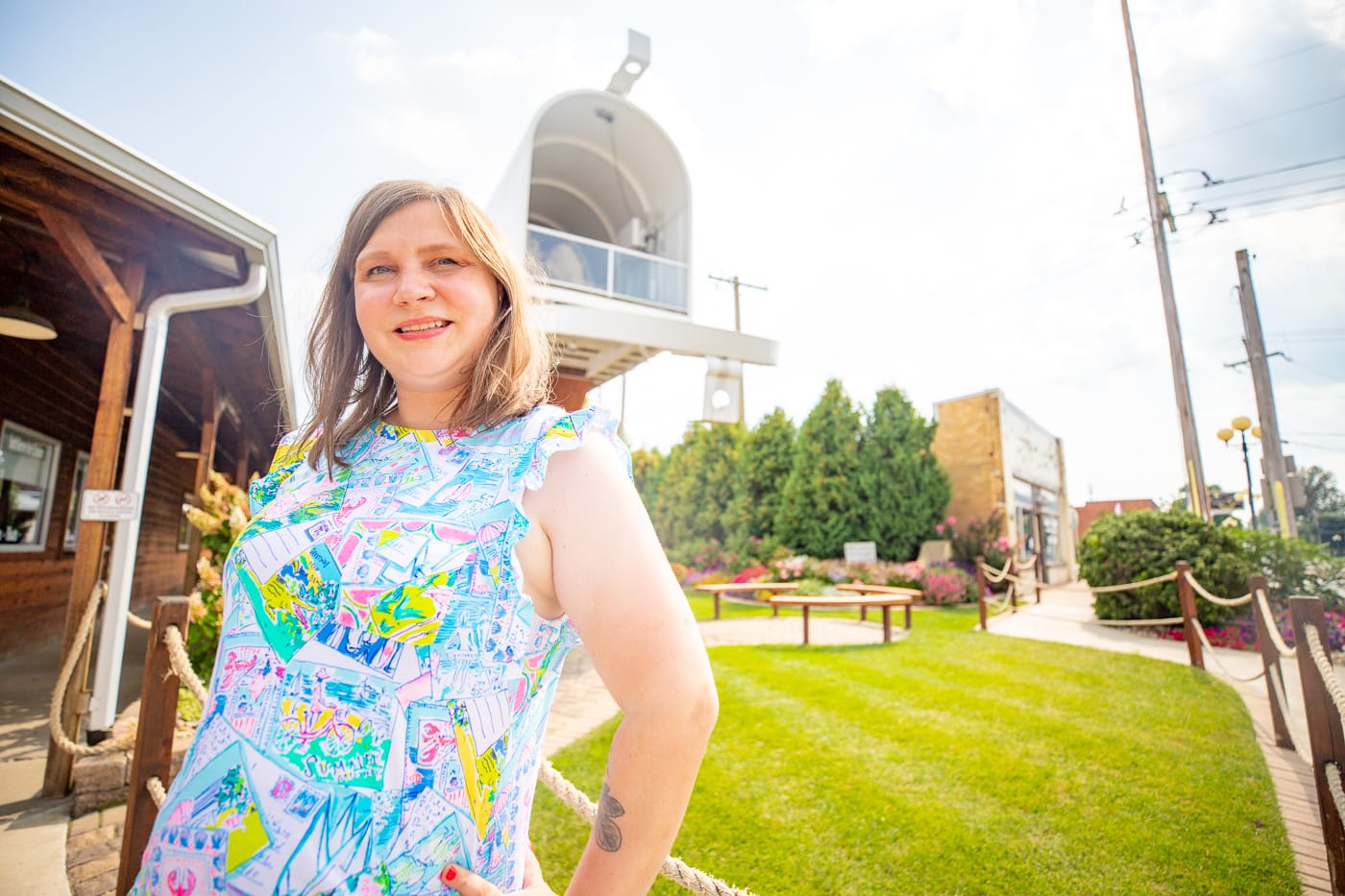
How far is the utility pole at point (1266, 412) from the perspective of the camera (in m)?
11.2

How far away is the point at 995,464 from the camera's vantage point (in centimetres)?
1488

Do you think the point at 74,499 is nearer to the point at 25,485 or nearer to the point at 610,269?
the point at 25,485

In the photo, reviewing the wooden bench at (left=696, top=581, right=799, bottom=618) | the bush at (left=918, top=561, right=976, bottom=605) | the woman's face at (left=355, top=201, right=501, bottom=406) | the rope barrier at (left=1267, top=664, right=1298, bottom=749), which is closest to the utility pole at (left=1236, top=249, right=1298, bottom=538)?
the bush at (left=918, top=561, right=976, bottom=605)

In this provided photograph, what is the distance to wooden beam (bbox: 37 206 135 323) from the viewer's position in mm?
3316

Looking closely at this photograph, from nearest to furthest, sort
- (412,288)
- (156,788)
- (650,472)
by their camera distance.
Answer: (412,288)
(156,788)
(650,472)

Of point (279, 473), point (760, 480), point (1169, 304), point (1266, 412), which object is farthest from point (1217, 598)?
point (760, 480)

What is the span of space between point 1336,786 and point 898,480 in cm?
1229

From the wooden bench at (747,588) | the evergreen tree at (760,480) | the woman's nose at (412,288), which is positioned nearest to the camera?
the woman's nose at (412,288)

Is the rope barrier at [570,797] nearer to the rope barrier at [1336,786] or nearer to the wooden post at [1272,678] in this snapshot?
the rope barrier at [1336,786]

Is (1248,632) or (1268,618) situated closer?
(1268,618)

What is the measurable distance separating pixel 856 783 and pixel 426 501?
141 inches

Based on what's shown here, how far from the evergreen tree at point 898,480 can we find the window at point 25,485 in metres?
13.8

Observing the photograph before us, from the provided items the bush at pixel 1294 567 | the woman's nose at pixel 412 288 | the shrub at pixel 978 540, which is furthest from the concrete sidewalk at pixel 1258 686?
the woman's nose at pixel 412 288

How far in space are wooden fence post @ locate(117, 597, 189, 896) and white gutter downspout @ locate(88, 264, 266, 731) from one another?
170cm
